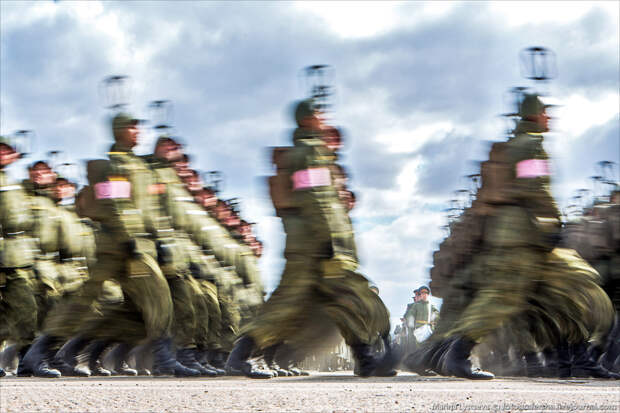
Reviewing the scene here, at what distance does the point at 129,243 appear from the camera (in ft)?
29.0

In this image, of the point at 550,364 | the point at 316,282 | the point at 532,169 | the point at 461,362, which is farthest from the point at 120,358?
the point at 532,169

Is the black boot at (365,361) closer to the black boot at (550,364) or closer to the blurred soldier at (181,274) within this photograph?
the black boot at (550,364)

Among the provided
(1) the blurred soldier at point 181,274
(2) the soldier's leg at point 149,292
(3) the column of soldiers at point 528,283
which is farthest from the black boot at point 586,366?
(2) the soldier's leg at point 149,292

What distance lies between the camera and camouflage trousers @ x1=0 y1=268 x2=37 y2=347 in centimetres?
992

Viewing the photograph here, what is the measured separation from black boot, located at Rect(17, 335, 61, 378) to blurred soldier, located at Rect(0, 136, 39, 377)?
1.02 meters

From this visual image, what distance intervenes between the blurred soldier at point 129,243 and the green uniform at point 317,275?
51.5 inches

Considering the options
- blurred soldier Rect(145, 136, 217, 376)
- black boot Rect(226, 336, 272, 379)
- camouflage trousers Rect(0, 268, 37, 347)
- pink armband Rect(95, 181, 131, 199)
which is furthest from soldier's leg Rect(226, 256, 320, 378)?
camouflage trousers Rect(0, 268, 37, 347)

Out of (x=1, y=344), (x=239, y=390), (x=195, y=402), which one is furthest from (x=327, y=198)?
(x=1, y=344)

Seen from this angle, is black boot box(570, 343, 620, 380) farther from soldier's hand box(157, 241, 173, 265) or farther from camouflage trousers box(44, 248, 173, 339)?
soldier's hand box(157, 241, 173, 265)

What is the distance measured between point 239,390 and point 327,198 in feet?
8.74

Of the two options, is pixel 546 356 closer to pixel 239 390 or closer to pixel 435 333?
pixel 435 333

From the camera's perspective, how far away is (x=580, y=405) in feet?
15.9

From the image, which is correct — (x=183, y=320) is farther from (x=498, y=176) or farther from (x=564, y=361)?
(x=564, y=361)

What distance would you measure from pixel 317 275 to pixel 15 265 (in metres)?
3.63
